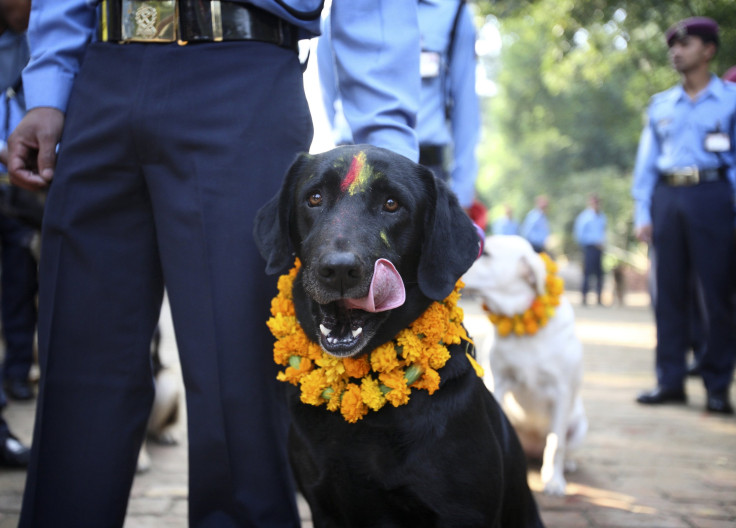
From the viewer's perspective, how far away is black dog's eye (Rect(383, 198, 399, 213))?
1846mm

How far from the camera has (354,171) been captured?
1831 millimetres

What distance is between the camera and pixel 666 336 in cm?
524

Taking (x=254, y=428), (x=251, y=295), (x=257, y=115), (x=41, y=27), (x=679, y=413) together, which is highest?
(x=41, y=27)

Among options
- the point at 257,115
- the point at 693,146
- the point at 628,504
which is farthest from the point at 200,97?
the point at 693,146

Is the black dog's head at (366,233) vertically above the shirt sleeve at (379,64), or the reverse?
the shirt sleeve at (379,64)

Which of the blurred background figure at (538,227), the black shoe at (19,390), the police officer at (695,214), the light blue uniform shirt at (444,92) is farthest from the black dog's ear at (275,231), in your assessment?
the blurred background figure at (538,227)

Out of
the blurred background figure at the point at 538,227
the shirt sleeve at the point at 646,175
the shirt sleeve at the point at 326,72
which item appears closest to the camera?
the shirt sleeve at the point at 326,72

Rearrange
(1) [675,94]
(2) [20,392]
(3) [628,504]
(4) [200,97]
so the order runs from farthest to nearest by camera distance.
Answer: (1) [675,94] → (2) [20,392] → (3) [628,504] → (4) [200,97]

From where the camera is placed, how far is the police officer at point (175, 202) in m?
1.78

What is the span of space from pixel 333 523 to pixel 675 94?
15.4ft

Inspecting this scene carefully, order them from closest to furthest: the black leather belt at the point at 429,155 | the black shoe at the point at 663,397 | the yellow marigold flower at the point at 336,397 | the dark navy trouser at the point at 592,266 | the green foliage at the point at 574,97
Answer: the yellow marigold flower at the point at 336,397 → the black leather belt at the point at 429,155 → the black shoe at the point at 663,397 → the green foliage at the point at 574,97 → the dark navy trouser at the point at 592,266

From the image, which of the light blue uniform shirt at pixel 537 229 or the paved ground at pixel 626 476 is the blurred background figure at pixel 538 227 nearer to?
the light blue uniform shirt at pixel 537 229

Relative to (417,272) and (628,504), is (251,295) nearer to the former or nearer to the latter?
(417,272)

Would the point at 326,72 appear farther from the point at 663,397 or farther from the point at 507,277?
the point at 663,397
